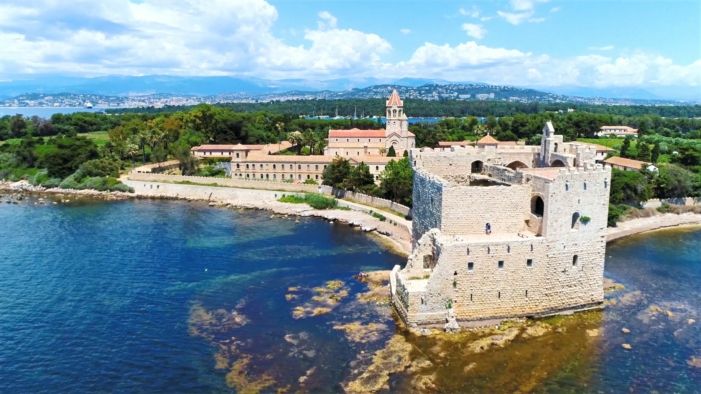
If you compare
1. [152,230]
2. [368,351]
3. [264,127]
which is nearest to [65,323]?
[368,351]

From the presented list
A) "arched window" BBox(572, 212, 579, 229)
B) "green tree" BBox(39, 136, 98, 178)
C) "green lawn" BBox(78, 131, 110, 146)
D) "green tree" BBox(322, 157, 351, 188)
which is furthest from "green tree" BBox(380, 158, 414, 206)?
"green lawn" BBox(78, 131, 110, 146)

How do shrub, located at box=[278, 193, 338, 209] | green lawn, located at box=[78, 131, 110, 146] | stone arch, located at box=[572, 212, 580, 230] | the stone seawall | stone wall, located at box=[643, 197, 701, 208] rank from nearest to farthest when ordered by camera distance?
stone arch, located at box=[572, 212, 580, 230], the stone seawall, stone wall, located at box=[643, 197, 701, 208], shrub, located at box=[278, 193, 338, 209], green lawn, located at box=[78, 131, 110, 146]

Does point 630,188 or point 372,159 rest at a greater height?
point 372,159

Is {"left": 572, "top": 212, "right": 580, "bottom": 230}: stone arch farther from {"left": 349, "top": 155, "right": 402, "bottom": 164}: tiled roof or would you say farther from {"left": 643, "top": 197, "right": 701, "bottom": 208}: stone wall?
{"left": 349, "top": 155, "right": 402, "bottom": 164}: tiled roof

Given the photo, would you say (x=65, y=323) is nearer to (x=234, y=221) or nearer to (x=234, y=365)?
(x=234, y=365)

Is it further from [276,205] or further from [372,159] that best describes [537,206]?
[372,159]

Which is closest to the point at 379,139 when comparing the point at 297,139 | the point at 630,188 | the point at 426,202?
the point at 297,139
